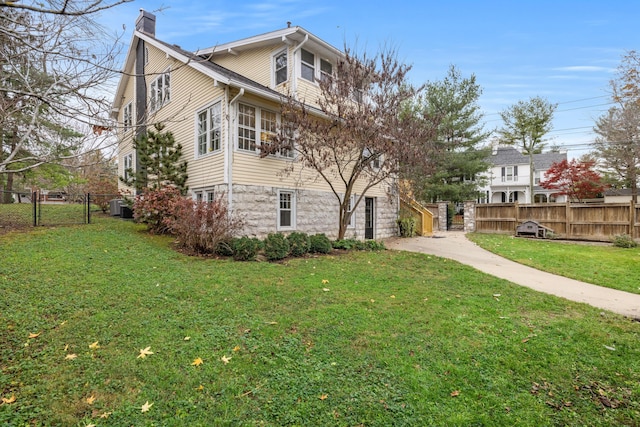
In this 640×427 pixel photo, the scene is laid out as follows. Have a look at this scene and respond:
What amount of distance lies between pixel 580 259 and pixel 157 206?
1258cm

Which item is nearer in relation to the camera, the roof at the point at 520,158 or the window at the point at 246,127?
the window at the point at 246,127

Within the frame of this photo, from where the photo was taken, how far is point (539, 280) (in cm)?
696

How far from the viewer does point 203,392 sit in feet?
8.95

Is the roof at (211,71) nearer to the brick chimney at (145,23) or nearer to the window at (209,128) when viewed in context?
the brick chimney at (145,23)

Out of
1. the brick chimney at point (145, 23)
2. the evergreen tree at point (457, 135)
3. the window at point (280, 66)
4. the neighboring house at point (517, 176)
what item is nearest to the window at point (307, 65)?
the window at point (280, 66)

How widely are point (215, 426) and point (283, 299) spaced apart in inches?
105

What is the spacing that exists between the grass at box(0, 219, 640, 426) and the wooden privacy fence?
33.0 feet

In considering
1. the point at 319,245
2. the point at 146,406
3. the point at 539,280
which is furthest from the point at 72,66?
the point at 539,280

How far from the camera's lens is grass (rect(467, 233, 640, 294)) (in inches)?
273

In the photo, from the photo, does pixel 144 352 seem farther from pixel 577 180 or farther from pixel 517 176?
pixel 517 176

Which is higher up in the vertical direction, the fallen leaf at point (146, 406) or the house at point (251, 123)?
the house at point (251, 123)

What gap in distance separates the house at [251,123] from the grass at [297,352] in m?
4.46

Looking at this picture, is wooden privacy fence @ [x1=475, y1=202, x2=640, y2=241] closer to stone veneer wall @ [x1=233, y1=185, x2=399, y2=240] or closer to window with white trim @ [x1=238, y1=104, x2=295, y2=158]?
stone veneer wall @ [x1=233, y1=185, x2=399, y2=240]

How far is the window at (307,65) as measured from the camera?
11602 millimetres
